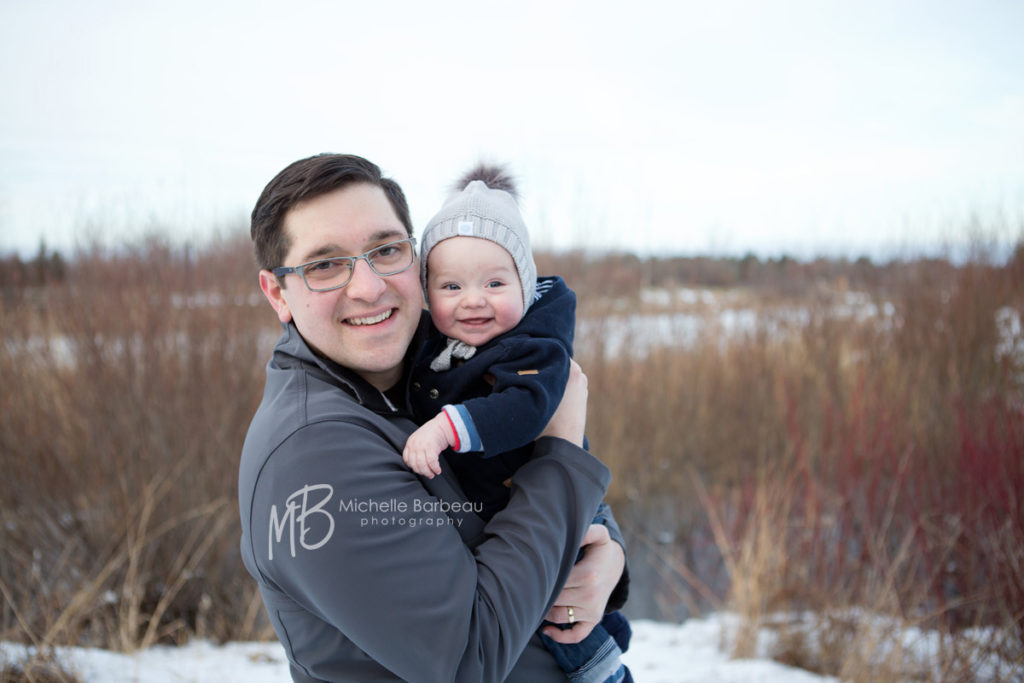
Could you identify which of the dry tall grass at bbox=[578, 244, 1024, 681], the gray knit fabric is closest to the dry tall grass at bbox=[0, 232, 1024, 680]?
the dry tall grass at bbox=[578, 244, 1024, 681]

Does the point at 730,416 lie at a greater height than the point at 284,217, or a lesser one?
lesser

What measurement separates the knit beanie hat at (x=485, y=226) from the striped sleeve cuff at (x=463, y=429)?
56cm

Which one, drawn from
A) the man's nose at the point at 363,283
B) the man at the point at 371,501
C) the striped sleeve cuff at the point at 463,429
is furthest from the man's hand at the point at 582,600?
the man's nose at the point at 363,283

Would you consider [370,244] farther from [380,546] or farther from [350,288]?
[380,546]

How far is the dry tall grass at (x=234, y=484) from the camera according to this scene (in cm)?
387

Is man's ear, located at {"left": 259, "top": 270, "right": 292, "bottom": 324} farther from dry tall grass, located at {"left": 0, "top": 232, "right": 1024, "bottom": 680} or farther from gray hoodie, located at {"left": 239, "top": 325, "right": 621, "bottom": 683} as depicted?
dry tall grass, located at {"left": 0, "top": 232, "right": 1024, "bottom": 680}

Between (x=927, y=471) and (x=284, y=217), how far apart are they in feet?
17.1

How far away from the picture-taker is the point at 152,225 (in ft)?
16.8

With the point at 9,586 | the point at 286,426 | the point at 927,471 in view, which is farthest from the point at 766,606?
the point at 9,586

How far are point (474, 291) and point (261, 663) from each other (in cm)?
305

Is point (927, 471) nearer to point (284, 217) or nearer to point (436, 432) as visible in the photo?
point (436, 432)

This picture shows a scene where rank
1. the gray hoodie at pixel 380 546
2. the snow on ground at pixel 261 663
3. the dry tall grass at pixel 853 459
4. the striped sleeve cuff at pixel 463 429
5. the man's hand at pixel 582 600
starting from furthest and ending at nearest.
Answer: the dry tall grass at pixel 853 459
the snow on ground at pixel 261 663
the man's hand at pixel 582 600
the striped sleeve cuff at pixel 463 429
the gray hoodie at pixel 380 546

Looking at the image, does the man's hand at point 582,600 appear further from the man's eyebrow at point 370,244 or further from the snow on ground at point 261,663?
the snow on ground at point 261,663

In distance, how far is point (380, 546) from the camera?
118cm
